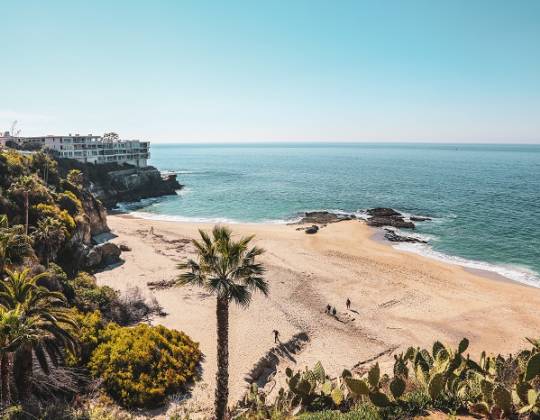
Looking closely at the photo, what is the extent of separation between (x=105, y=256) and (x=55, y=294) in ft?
77.8

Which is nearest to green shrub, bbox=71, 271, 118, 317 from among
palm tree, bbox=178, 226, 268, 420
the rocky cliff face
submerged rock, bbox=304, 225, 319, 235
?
palm tree, bbox=178, 226, 268, 420

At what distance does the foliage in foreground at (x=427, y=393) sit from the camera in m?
13.4

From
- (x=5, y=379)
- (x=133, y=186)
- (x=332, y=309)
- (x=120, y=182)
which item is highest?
(x=120, y=182)

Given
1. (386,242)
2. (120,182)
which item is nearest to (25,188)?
(386,242)

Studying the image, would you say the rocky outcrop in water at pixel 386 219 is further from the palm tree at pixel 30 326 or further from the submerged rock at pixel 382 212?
the palm tree at pixel 30 326

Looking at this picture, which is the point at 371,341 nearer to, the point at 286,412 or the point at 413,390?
the point at 413,390

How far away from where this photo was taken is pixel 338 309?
103 feet

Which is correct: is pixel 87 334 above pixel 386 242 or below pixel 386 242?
above

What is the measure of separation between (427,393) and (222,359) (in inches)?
324

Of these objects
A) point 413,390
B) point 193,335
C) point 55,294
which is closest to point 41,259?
point 193,335

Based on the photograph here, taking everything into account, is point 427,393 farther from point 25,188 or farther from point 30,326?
point 25,188

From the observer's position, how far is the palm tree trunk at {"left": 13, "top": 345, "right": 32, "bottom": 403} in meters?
14.5

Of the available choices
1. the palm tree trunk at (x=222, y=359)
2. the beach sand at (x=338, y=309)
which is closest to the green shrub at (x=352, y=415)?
the palm tree trunk at (x=222, y=359)

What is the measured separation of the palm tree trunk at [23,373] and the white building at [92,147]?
3079 inches
